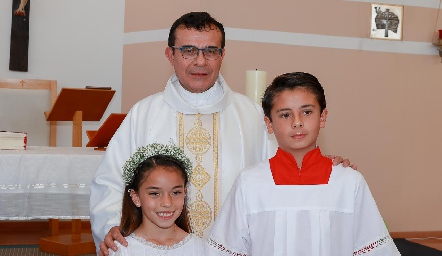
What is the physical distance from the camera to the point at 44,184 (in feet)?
16.2

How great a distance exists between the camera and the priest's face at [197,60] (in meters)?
3.34

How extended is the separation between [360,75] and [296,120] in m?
5.62

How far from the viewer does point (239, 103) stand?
370 centimetres

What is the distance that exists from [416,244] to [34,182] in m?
4.55

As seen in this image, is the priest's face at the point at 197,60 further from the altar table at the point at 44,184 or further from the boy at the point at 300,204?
the altar table at the point at 44,184

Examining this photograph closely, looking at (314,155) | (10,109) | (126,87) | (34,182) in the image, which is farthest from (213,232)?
(126,87)

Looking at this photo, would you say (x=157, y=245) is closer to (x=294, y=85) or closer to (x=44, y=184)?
(x=294, y=85)

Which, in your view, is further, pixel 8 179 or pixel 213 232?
pixel 8 179

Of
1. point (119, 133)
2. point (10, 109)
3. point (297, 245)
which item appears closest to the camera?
point (297, 245)

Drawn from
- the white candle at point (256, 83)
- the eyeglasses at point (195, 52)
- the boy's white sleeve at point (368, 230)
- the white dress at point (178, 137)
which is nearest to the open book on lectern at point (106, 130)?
the white candle at point (256, 83)

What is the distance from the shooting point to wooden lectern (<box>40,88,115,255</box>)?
5914 mm

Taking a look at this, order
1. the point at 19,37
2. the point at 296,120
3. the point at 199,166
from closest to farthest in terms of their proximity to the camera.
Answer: the point at 296,120 → the point at 199,166 → the point at 19,37

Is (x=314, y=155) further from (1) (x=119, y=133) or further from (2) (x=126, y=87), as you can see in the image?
(2) (x=126, y=87)

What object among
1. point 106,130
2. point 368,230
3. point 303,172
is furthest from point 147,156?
point 106,130
